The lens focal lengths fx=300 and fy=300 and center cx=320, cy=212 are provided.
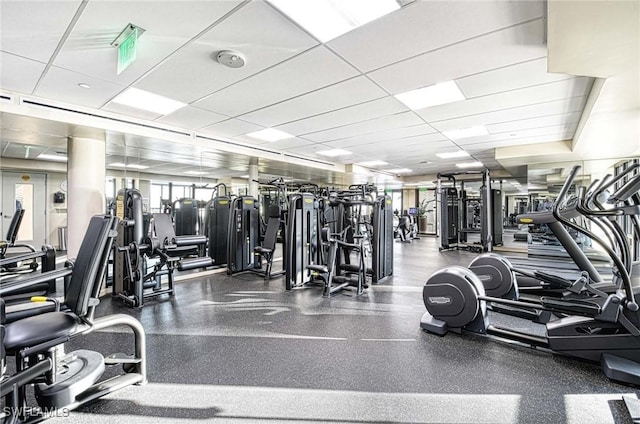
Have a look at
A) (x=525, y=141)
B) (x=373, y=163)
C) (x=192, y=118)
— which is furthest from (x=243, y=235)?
(x=525, y=141)

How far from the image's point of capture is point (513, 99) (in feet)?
12.6

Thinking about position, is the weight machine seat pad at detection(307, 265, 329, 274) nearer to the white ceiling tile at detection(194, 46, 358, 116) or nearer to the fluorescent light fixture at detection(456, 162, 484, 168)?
the white ceiling tile at detection(194, 46, 358, 116)

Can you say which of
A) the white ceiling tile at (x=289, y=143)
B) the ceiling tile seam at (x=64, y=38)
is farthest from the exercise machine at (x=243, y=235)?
the ceiling tile seam at (x=64, y=38)

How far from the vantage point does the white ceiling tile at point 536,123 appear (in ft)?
15.0

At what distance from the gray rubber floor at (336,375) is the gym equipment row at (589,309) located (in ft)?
0.35

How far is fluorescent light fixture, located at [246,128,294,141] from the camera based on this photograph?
546 cm

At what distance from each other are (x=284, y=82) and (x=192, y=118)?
2075 millimetres

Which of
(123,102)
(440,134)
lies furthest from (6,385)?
(440,134)

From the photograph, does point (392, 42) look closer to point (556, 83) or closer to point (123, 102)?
point (556, 83)

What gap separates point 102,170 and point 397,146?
560 centimetres

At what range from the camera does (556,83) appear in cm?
338

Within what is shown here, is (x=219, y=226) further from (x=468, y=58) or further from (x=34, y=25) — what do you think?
(x=468, y=58)

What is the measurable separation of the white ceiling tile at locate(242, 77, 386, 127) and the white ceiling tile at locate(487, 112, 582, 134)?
266 cm

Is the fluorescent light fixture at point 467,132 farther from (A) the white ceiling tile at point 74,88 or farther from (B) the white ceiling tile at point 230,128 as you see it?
(A) the white ceiling tile at point 74,88
